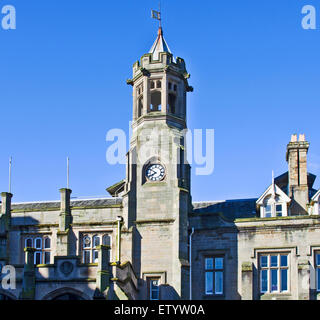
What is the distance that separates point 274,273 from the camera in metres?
43.9

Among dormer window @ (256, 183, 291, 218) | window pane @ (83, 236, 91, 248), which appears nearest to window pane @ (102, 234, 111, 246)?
window pane @ (83, 236, 91, 248)

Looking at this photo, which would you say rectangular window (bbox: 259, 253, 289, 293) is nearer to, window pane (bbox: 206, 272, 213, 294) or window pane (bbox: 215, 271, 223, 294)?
window pane (bbox: 215, 271, 223, 294)

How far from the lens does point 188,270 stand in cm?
4378

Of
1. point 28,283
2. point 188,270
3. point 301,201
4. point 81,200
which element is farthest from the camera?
point 81,200

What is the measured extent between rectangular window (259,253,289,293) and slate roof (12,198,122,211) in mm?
10987

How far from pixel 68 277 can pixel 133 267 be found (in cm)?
501

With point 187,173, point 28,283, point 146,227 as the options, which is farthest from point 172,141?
point 28,283

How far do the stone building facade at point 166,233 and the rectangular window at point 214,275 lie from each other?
0.06m

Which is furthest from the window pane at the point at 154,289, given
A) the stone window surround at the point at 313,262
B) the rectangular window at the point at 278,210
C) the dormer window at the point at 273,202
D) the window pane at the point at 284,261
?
the stone window surround at the point at 313,262

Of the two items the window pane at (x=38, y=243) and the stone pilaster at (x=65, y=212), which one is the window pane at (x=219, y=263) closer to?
the stone pilaster at (x=65, y=212)

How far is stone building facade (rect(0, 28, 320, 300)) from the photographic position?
141 ft

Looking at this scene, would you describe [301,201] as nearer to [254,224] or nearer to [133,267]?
[254,224]

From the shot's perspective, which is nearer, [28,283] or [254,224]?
[28,283]

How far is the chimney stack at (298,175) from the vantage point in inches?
1848
